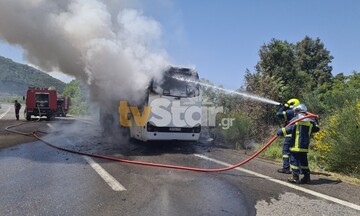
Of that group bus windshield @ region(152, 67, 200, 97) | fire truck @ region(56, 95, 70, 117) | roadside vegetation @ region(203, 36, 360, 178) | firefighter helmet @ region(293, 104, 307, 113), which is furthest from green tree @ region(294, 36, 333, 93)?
firefighter helmet @ region(293, 104, 307, 113)

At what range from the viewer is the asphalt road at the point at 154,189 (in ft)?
16.6

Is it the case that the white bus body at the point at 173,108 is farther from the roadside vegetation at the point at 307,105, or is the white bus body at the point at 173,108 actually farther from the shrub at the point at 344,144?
the shrub at the point at 344,144

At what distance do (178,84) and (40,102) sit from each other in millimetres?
19880

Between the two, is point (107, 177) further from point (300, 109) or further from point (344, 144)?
point (344, 144)

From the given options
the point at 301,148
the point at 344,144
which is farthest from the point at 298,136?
the point at 344,144

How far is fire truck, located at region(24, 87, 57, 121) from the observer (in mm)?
26897

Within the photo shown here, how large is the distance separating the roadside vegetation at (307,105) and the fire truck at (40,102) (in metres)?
13.5

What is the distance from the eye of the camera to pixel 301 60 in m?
41.1

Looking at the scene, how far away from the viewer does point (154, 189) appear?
6074mm

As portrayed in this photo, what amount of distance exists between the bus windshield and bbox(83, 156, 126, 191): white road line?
3.06 m

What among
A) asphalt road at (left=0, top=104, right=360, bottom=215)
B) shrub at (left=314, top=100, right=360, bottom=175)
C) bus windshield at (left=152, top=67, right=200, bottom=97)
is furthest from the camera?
bus windshield at (left=152, top=67, right=200, bottom=97)

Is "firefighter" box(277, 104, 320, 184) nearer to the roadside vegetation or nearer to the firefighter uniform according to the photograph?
the firefighter uniform
